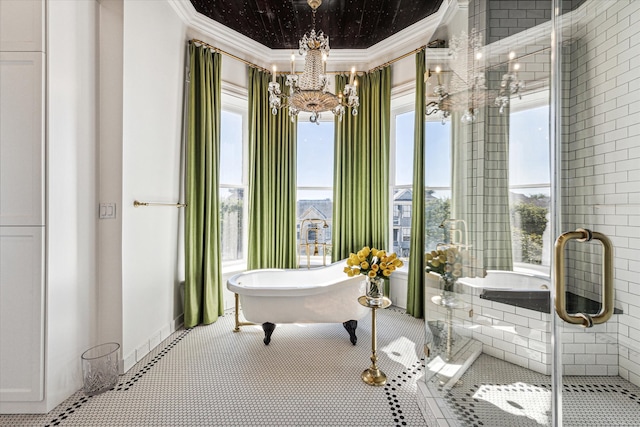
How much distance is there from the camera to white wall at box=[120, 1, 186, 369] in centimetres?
195

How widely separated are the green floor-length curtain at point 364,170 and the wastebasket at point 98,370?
7.19 feet

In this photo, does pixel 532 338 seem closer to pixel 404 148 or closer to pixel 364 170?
pixel 364 170

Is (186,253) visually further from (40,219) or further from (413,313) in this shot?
(413,313)

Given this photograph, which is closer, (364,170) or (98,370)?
(98,370)

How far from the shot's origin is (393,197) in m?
3.39

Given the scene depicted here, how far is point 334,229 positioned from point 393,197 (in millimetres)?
840

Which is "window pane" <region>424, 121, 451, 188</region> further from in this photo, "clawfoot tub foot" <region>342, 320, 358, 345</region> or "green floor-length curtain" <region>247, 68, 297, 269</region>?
"green floor-length curtain" <region>247, 68, 297, 269</region>

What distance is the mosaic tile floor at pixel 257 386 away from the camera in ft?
4.99

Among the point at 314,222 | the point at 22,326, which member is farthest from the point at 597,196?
the point at 22,326

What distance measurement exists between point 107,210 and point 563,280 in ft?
8.28

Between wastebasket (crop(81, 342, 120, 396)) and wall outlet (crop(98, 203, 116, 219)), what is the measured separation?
33.8 inches

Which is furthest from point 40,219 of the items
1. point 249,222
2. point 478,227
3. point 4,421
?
point 478,227

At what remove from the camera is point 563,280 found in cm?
99

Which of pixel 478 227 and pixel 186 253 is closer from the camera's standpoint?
pixel 478 227
